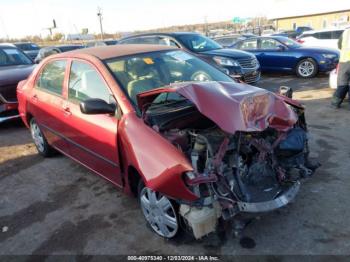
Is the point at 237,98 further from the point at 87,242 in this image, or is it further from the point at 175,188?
the point at 87,242

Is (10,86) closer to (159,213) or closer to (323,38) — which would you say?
(159,213)

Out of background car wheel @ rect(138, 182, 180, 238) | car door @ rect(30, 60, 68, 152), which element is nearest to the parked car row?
car door @ rect(30, 60, 68, 152)

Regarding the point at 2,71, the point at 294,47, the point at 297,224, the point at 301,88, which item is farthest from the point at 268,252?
the point at 294,47

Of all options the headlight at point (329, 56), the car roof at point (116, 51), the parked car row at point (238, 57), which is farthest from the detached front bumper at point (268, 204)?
the headlight at point (329, 56)

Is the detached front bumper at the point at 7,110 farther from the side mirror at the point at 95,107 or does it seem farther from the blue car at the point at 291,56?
the blue car at the point at 291,56

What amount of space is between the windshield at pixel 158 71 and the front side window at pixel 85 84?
0.20 meters

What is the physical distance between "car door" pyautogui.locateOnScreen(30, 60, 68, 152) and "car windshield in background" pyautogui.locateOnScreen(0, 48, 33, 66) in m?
3.87

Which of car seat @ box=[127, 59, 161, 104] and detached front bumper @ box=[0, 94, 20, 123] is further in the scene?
detached front bumper @ box=[0, 94, 20, 123]

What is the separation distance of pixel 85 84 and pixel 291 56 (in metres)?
9.16

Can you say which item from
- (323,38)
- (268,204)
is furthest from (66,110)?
(323,38)

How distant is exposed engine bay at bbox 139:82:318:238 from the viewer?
2592 millimetres

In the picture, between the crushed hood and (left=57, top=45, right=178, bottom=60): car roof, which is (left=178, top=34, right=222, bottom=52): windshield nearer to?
(left=57, top=45, right=178, bottom=60): car roof

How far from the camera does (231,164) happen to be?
9.14 feet

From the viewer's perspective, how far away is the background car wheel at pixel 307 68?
1092cm
